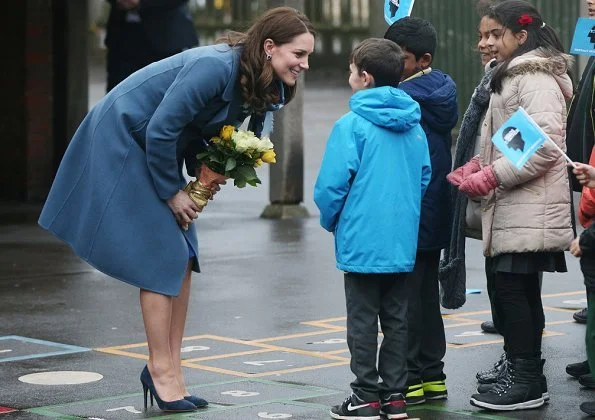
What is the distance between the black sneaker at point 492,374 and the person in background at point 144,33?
6737 millimetres

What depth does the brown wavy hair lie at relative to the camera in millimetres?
6844

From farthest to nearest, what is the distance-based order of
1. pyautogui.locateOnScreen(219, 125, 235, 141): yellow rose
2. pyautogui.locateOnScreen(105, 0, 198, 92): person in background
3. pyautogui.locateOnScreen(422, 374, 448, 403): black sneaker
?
pyautogui.locateOnScreen(105, 0, 198, 92): person in background, pyautogui.locateOnScreen(422, 374, 448, 403): black sneaker, pyautogui.locateOnScreen(219, 125, 235, 141): yellow rose

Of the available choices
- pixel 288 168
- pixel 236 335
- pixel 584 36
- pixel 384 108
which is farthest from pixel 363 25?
pixel 384 108

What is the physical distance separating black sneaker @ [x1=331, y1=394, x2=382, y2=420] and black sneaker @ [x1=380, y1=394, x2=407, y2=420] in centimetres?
6

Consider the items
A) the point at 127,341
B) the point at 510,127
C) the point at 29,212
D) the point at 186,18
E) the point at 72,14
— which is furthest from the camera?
the point at 72,14

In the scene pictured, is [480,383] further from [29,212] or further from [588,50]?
[29,212]

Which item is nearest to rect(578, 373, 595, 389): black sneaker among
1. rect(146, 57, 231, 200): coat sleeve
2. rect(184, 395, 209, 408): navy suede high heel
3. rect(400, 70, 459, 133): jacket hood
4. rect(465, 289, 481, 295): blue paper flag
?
rect(400, 70, 459, 133): jacket hood

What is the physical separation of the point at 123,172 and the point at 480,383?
1.98 meters

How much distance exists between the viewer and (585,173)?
6.67 metres

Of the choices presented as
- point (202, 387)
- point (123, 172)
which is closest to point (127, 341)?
point (202, 387)

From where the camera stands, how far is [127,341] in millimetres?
8688

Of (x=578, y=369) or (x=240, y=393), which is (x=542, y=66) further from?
(x=240, y=393)

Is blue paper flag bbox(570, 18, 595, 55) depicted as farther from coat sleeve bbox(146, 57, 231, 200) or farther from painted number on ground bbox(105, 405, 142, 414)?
painted number on ground bbox(105, 405, 142, 414)

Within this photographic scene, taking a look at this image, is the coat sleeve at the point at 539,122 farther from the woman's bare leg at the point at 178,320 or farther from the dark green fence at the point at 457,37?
the dark green fence at the point at 457,37
